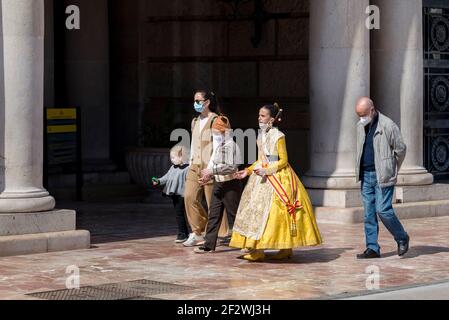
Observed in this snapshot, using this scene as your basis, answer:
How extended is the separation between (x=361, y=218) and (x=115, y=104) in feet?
20.3

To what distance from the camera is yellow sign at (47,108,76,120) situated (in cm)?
2047

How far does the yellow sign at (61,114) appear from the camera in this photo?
20469 millimetres

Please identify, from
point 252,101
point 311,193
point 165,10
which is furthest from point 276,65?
point 311,193

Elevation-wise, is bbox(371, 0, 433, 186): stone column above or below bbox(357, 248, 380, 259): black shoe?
above

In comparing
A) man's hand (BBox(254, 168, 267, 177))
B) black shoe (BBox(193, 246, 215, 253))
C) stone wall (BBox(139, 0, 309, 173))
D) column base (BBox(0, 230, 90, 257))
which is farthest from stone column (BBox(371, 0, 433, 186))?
column base (BBox(0, 230, 90, 257))

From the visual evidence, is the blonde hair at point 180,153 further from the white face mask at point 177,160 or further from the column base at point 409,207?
the column base at point 409,207

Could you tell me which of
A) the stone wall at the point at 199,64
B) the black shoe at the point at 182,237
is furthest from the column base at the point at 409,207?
the black shoe at the point at 182,237

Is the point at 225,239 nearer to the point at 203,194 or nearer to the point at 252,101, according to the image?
the point at 203,194

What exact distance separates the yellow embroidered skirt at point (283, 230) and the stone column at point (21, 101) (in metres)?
2.48

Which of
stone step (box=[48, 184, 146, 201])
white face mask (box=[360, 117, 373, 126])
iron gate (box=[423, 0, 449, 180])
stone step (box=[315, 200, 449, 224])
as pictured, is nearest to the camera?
white face mask (box=[360, 117, 373, 126])

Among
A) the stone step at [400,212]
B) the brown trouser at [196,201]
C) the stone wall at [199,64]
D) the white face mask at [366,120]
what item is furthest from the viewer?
the stone wall at [199,64]

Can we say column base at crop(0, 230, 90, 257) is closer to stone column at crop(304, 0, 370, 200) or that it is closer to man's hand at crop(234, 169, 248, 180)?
man's hand at crop(234, 169, 248, 180)

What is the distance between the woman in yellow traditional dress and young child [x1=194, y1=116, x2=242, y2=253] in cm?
54

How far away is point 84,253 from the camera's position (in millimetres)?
14562
